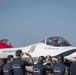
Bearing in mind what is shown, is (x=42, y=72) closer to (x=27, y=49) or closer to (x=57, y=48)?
(x=57, y=48)

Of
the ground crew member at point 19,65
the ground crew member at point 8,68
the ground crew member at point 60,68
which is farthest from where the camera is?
the ground crew member at point 8,68

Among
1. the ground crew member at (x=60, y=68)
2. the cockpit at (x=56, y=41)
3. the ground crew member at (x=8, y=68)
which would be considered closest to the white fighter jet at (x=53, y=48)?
the cockpit at (x=56, y=41)

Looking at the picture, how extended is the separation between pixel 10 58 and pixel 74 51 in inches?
304

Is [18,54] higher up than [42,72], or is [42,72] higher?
[18,54]

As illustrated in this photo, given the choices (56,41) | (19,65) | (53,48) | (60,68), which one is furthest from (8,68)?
(56,41)

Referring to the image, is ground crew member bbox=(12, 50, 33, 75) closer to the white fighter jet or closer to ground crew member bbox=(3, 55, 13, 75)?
ground crew member bbox=(3, 55, 13, 75)

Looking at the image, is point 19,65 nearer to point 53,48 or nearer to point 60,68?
point 60,68

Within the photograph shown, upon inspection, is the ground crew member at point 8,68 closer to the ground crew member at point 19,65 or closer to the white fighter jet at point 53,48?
the ground crew member at point 19,65

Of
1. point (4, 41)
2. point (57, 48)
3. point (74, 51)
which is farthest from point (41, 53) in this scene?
point (4, 41)

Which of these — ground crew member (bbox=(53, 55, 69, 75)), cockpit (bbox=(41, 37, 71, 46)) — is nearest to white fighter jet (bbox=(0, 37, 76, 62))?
cockpit (bbox=(41, 37, 71, 46))

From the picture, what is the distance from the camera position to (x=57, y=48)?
16.8 m

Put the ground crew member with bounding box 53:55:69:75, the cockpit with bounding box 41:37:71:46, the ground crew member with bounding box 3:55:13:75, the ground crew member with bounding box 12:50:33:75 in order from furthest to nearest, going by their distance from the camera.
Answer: the cockpit with bounding box 41:37:71:46, the ground crew member with bounding box 3:55:13:75, the ground crew member with bounding box 12:50:33:75, the ground crew member with bounding box 53:55:69:75

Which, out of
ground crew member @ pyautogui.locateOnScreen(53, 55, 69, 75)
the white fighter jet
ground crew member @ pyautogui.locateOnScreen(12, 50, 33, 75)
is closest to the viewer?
ground crew member @ pyautogui.locateOnScreen(53, 55, 69, 75)

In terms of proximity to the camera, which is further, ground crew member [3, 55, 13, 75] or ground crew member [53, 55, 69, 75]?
ground crew member [3, 55, 13, 75]
